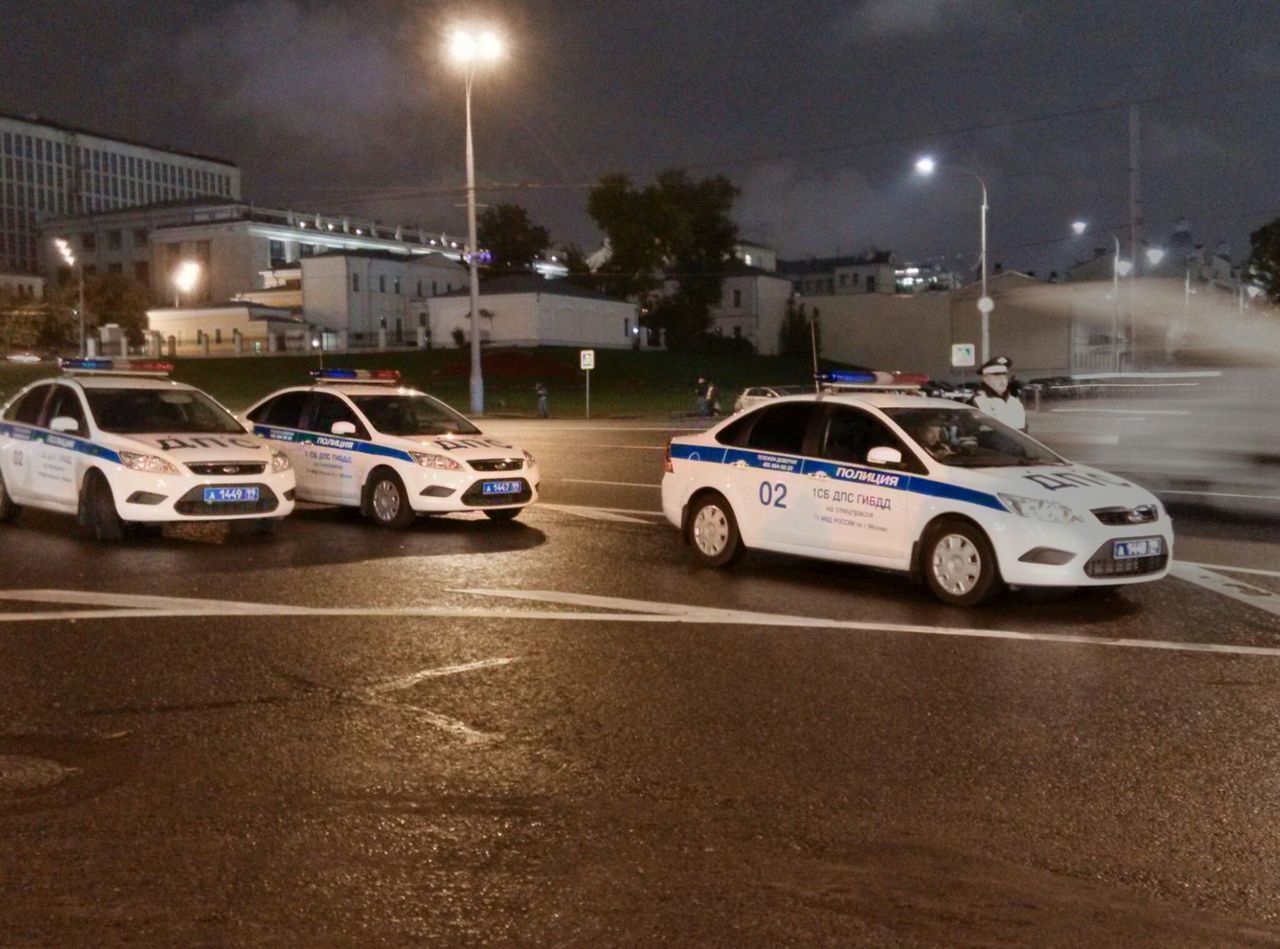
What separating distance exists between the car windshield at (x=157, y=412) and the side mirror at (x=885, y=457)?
6871 millimetres

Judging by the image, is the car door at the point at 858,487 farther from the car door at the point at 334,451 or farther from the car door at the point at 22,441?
the car door at the point at 22,441

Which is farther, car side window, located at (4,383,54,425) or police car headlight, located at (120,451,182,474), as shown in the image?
car side window, located at (4,383,54,425)

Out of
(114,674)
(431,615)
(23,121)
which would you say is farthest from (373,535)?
(23,121)

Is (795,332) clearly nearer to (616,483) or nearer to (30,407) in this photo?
(616,483)

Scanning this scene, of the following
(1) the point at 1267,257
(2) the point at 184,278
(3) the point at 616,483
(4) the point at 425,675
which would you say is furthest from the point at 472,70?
(2) the point at 184,278

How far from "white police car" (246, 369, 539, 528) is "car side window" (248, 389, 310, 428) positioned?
0.05ft

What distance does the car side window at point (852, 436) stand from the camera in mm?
9797

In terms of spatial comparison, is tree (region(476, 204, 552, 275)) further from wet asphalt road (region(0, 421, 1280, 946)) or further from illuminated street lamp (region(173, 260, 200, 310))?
wet asphalt road (region(0, 421, 1280, 946))

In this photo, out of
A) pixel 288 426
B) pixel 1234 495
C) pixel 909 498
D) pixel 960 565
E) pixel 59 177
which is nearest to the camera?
pixel 960 565

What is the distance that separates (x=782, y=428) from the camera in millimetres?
10508

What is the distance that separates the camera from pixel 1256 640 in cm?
791

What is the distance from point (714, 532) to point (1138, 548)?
3.40 metres

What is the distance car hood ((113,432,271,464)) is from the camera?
11883 mm

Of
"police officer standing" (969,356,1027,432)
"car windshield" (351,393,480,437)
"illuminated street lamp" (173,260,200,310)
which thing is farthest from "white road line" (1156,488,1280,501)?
"illuminated street lamp" (173,260,200,310)
